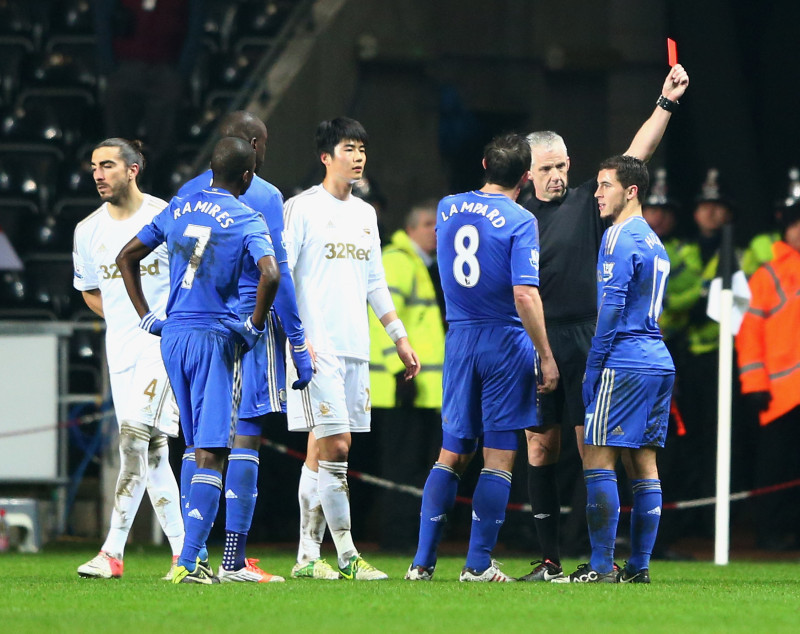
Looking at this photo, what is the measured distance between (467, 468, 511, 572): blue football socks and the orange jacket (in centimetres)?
418

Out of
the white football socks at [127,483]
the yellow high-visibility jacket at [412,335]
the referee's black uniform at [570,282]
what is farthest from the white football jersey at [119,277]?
the yellow high-visibility jacket at [412,335]

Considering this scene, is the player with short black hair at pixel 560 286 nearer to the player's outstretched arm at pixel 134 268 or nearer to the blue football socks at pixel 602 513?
the blue football socks at pixel 602 513

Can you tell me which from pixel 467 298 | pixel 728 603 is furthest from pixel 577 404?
pixel 728 603

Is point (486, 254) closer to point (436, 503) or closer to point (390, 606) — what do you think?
point (436, 503)

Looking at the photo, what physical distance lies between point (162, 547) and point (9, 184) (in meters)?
5.22

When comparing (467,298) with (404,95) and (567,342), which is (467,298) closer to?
(567,342)

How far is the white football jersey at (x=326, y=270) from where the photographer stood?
28.3 feet

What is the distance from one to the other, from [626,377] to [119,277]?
2732 millimetres

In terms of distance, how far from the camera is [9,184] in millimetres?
15930

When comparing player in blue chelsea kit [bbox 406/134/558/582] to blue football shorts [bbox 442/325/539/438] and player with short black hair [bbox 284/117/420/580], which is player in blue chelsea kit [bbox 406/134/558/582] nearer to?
blue football shorts [bbox 442/325/539/438]

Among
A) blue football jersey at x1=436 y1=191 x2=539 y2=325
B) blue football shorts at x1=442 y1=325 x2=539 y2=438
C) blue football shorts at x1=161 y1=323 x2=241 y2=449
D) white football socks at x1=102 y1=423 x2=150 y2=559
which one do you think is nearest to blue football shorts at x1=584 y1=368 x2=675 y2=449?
blue football shorts at x1=442 y1=325 x2=539 y2=438

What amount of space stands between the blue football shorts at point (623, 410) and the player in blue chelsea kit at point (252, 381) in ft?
Answer: 4.94

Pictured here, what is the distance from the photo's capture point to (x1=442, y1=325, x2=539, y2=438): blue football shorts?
27.3 feet

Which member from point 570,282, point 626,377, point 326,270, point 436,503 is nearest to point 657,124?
point 570,282
